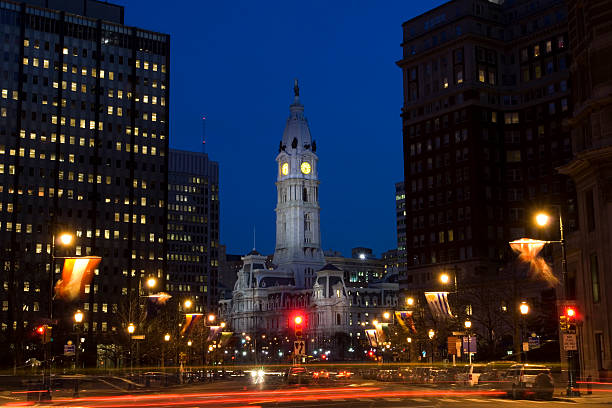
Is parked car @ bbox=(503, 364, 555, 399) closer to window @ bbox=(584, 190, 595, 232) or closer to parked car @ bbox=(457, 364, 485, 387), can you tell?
parked car @ bbox=(457, 364, 485, 387)

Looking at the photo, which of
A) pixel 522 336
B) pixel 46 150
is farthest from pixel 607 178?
pixel 46 150

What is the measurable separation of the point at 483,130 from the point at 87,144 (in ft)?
270

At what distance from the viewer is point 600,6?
195ft

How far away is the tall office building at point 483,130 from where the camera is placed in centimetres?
13888

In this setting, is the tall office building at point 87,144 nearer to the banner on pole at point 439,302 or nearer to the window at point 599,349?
the banner on pole at point 439,302

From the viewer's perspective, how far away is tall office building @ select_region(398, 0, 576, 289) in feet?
456

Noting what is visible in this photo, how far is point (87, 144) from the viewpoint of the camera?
558 feet

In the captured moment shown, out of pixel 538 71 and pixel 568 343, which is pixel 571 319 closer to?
pixel 568 343

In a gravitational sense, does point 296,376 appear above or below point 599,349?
below

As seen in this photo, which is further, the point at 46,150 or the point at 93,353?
the point at 46,150

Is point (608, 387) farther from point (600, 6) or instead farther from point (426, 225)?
point (426, 225)

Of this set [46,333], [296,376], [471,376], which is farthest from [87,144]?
[46,333]

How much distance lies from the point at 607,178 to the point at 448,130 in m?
87.0

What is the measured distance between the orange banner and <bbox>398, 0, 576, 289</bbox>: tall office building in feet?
339
